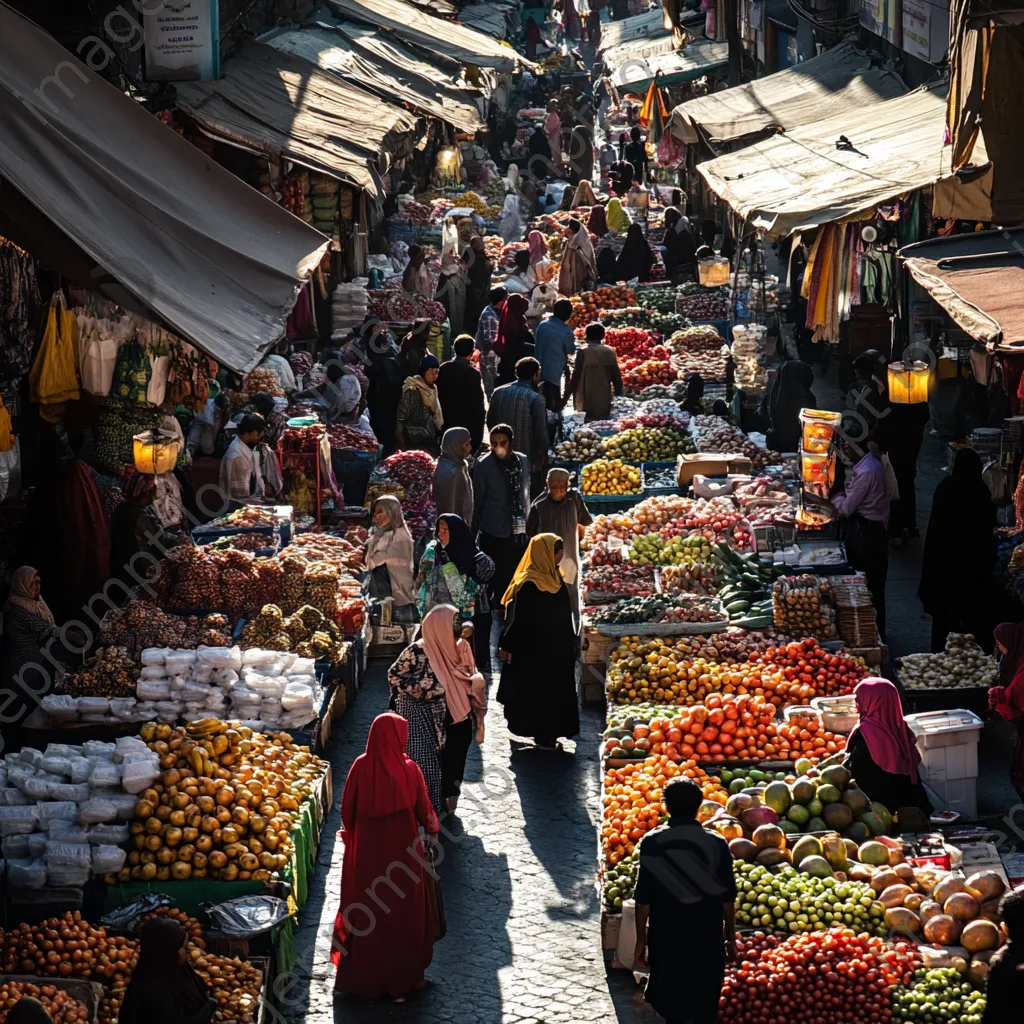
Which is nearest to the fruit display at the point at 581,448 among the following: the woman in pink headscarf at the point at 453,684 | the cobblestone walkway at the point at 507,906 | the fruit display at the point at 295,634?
the cobblestone walkway at the point at 507,906

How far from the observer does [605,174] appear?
3197 centimetres

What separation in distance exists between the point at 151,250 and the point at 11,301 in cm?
212

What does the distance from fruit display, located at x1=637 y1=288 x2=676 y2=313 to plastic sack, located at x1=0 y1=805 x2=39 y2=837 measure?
42.3 feet

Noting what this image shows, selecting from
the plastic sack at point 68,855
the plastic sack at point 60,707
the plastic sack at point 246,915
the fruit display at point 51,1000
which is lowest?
the fruit display at point 51,1000

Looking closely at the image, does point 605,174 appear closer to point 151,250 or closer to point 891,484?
point 891,484

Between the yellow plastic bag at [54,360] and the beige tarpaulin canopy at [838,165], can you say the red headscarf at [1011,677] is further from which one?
the yellow plastic bag at [54,360]

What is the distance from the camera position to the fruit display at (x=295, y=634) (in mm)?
10281

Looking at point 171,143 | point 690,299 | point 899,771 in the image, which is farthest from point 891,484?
point 690,299

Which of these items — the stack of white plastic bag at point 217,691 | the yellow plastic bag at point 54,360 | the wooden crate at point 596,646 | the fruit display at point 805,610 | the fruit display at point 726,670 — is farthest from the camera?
the wooden crate at point 596,646

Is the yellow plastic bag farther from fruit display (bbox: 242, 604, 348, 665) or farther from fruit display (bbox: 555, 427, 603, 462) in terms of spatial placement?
fruit display (bbox: 555, 427, 603, 462)

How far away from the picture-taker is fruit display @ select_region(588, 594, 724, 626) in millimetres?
10711

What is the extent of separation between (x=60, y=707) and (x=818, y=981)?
4.32 metres

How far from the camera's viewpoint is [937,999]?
6.80 metres

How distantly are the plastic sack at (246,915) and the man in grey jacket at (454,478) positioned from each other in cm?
464
